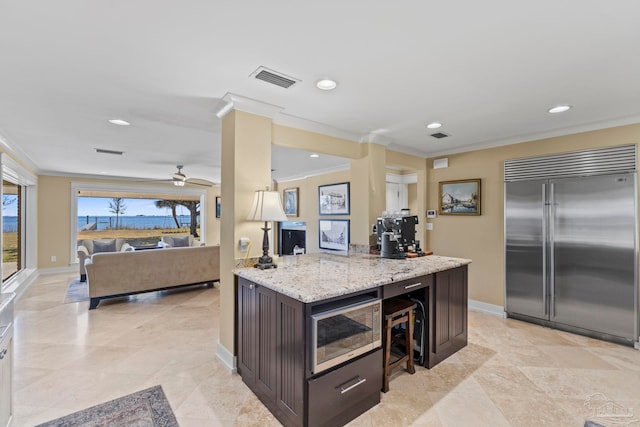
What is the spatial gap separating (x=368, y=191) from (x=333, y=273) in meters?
1.60

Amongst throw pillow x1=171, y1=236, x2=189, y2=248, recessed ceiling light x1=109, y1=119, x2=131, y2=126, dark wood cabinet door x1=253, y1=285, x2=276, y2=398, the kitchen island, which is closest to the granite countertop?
the kitchen island

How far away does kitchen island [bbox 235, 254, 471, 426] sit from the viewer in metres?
1.77

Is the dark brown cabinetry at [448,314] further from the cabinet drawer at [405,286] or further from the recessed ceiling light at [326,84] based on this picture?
the recessed ceiling light at [326,84]

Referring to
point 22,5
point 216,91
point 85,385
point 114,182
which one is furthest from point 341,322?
point 114,182

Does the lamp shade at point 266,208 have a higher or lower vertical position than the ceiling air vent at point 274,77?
lower

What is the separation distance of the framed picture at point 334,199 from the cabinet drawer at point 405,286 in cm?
315

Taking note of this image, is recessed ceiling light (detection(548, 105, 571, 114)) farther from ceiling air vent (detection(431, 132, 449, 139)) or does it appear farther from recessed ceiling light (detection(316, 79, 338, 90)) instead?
recessed ceiling light (detection(316, 79, 338, 90))

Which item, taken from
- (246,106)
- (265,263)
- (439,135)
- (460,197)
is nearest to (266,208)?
(265,263)

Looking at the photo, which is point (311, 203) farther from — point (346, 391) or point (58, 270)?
point (58, 270)

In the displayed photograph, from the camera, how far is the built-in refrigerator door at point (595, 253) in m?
3.10

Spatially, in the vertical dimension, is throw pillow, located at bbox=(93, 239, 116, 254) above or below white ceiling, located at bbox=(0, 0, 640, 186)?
below

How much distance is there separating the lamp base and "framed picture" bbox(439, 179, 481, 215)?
3.09 meters

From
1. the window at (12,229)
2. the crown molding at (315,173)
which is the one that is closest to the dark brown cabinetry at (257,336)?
the crown molding at (315,173)

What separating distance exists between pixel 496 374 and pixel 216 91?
3.36 m
